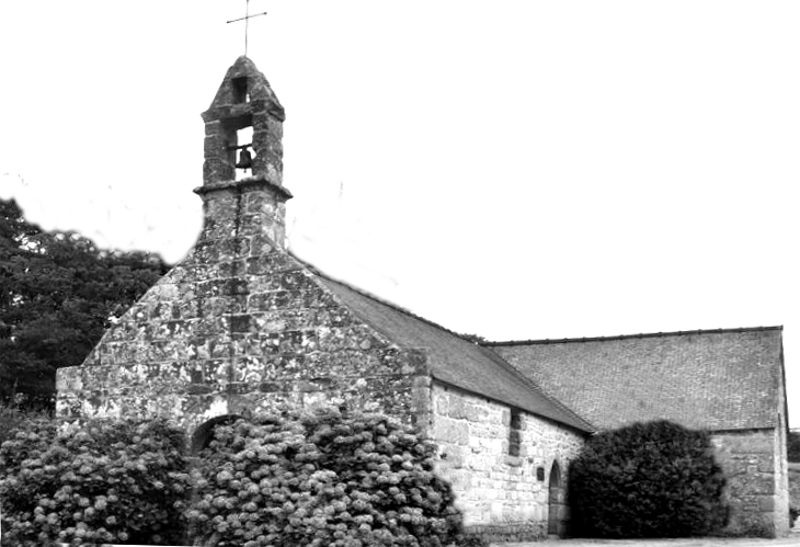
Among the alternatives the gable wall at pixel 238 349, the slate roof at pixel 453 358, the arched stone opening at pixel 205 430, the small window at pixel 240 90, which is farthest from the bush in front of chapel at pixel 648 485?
the small window at pixel 240 90

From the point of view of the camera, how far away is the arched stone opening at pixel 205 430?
48.8 ft

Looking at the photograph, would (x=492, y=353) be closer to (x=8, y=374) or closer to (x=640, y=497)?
(x=640, y=497)

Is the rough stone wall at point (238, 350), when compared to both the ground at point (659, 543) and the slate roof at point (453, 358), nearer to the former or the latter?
the slate roof at point (453, 358)

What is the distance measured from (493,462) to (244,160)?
5.92m

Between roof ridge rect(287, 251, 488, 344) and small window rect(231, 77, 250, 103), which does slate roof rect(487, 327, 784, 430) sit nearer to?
roof ridge rect(287, 251, 488, 344)

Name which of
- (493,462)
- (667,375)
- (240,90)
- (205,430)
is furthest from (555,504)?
(240,90)

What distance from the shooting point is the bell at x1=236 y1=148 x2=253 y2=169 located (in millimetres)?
15836

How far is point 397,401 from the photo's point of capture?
13.8 m

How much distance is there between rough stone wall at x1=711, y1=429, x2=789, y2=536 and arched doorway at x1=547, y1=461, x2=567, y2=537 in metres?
3.80

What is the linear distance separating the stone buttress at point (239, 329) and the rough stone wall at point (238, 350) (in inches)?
0.6

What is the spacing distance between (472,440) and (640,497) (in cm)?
596

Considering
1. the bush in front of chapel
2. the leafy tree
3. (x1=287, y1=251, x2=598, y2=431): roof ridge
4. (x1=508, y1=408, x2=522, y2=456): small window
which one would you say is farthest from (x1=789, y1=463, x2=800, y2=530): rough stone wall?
the leafy tree

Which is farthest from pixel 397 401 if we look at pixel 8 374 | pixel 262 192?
pixel 8 374

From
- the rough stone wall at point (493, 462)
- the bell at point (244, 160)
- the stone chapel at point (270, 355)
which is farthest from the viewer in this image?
the bell at point (244, 160)
